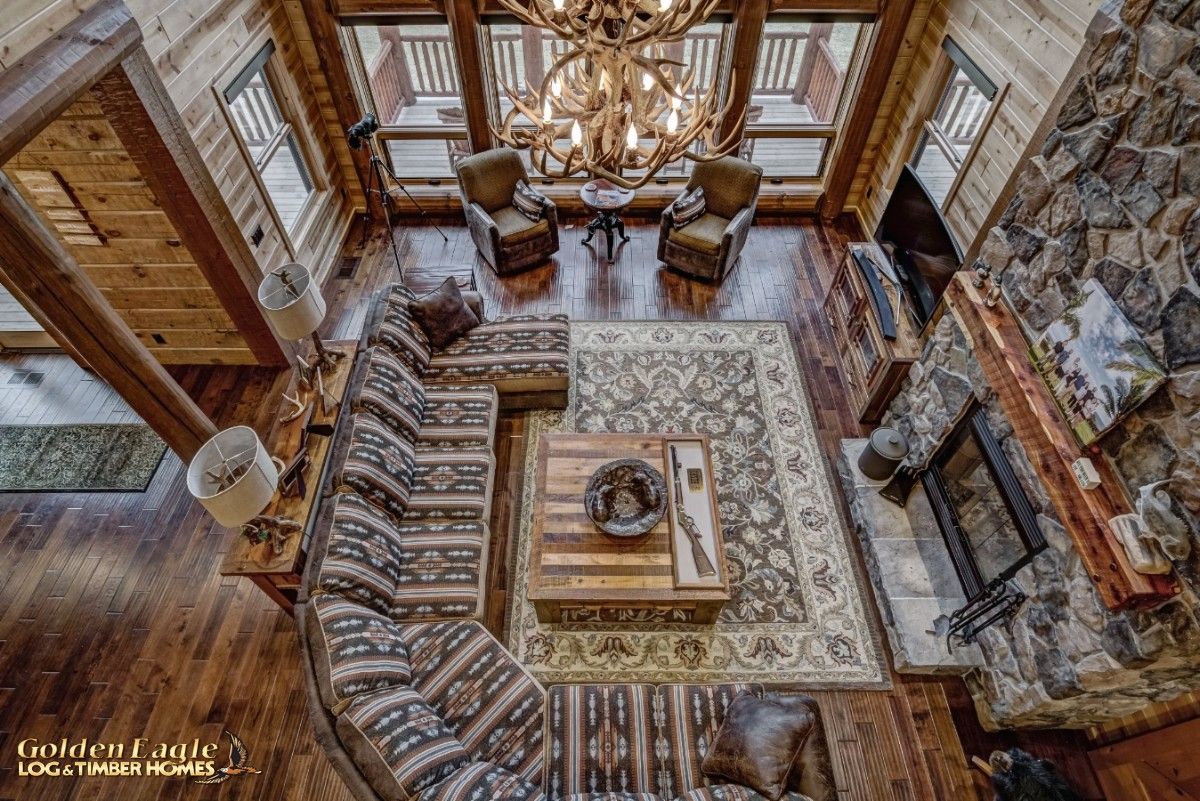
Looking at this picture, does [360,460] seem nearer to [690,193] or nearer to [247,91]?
[690,193]

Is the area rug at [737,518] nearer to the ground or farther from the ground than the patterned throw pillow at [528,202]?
nearer to the ground

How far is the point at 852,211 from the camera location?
20.6 ft

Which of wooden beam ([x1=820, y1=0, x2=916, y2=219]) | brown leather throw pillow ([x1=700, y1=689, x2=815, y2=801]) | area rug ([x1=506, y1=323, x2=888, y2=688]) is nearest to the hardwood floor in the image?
area rug ([x1=506, y1=323, x2=888, y2=688])

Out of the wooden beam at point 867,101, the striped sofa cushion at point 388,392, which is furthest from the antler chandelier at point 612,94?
the wooden beam at point 867,101

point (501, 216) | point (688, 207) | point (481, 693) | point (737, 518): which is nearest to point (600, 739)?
point (481, 693)

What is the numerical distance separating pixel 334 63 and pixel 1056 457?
235 inches

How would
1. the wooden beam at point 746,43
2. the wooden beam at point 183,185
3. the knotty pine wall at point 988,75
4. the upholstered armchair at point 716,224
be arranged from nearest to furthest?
the wooden beam at point 183,185 < the knotty pine wall at point 988,75 < the wooden beam at point 746,43 < the upholstered armchair at point 716,224

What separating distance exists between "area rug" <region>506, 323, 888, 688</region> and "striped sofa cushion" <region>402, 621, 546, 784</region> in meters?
0.52

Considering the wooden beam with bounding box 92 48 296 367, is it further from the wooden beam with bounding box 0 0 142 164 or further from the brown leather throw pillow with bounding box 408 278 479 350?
the brown leather throw pillow with bounding box 408 278 479 350

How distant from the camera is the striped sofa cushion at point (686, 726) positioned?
8.80ft

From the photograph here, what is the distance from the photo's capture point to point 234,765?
3.08 metres

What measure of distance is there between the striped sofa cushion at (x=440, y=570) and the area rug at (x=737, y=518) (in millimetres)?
477

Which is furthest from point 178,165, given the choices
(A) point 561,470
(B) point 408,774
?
(B) point 408,774

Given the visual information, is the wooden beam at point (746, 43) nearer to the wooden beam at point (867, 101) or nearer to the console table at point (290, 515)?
the wooden beam at point (867, 101)
